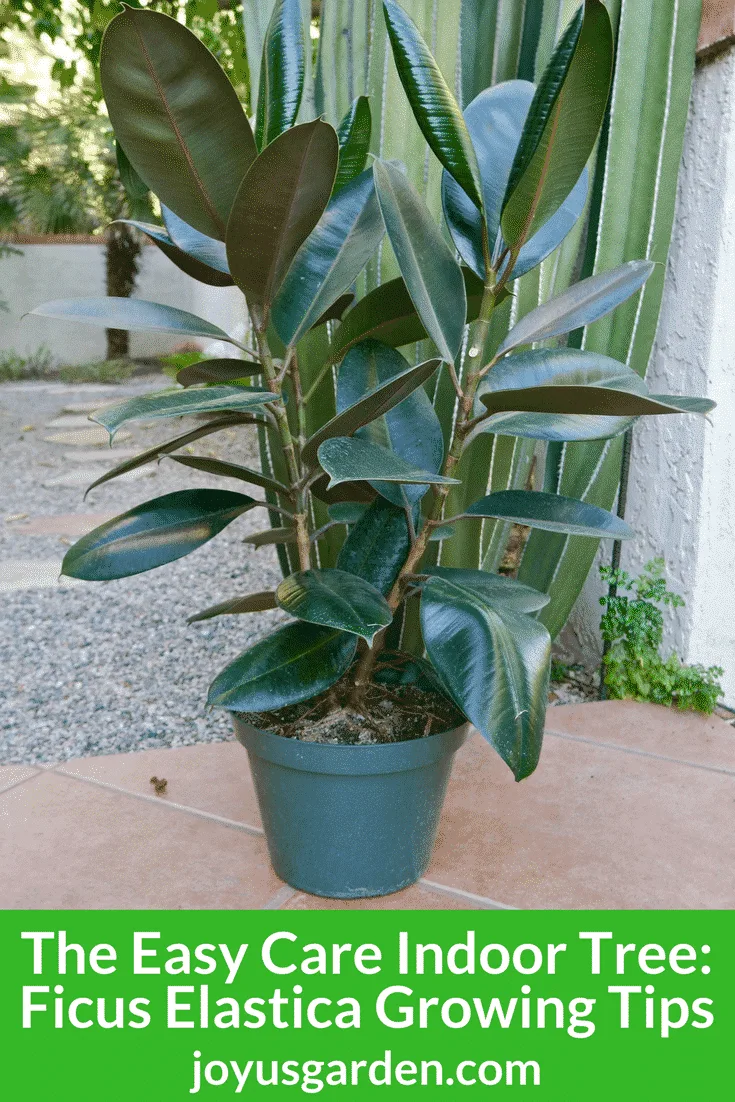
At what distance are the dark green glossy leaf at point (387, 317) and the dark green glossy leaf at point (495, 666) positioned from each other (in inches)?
14.8

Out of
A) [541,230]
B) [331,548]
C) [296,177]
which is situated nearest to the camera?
[296,177]

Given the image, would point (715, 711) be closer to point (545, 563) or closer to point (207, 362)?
point (545, 563)

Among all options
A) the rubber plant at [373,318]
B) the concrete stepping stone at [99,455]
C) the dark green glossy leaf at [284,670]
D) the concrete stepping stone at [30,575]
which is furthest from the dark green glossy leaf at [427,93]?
the concrete stepping stone at [99,455]

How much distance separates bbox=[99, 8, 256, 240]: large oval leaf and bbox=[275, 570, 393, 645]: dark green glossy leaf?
1.41 feet

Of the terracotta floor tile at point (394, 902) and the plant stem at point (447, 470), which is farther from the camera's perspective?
the terracotta floor tile at point (394, 902)

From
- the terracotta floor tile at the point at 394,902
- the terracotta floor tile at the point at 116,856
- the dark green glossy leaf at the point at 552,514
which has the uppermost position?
the dark green glossy leaf at the point at 552,514

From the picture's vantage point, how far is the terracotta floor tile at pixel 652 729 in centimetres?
172

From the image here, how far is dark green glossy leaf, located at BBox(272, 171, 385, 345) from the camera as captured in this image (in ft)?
3.84

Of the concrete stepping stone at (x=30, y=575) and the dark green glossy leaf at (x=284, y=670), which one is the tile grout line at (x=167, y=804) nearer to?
the dark green glossy leaf at (x=284, y=670)

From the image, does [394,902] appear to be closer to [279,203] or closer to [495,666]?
[495,666]

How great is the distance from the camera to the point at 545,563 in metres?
1.84

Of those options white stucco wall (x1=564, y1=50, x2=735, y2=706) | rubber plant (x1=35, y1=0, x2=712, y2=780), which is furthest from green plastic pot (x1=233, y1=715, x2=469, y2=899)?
white stucco wall (x1=564, y1=50, x2=735, y2=706)

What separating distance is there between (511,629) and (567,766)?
742 mm
